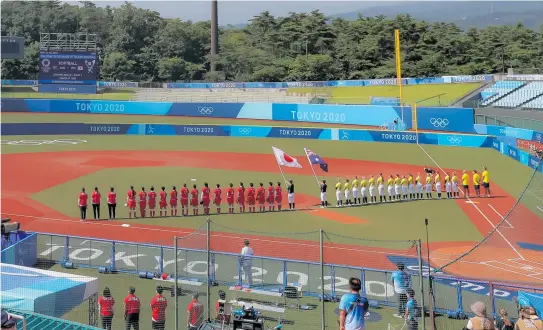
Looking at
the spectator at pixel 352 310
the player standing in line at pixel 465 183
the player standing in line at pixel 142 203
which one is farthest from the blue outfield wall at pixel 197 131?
the spectator at pixel 352 310

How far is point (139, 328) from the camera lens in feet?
43.3

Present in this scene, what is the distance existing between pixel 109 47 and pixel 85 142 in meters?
56.4

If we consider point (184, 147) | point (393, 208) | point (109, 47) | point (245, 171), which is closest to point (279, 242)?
point (393, 208)

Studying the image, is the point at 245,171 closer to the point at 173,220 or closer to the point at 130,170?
the point at 130,170

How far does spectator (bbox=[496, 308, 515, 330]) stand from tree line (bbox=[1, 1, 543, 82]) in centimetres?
6932

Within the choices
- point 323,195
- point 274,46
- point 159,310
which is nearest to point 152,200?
point 323,195

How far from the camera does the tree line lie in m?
82.0

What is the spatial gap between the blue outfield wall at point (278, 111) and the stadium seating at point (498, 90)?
24.7 ft

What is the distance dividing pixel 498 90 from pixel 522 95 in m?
3.22

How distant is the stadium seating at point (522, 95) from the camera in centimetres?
5125

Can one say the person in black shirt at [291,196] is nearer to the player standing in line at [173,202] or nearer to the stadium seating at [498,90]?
the player standing in line at [173,202]

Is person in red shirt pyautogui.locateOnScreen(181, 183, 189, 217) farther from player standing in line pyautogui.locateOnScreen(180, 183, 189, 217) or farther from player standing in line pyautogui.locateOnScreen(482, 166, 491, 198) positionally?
player standing in line pyautogui.locateOnScreen(482, 166, 491, 198)

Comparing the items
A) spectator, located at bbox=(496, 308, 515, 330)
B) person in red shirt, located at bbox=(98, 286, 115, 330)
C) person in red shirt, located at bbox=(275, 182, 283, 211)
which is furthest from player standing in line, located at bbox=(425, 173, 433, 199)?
person in red shirt, located at bbox=(98, 286, 115, 330)

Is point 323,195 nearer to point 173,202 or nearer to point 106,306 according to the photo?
point 173,202
